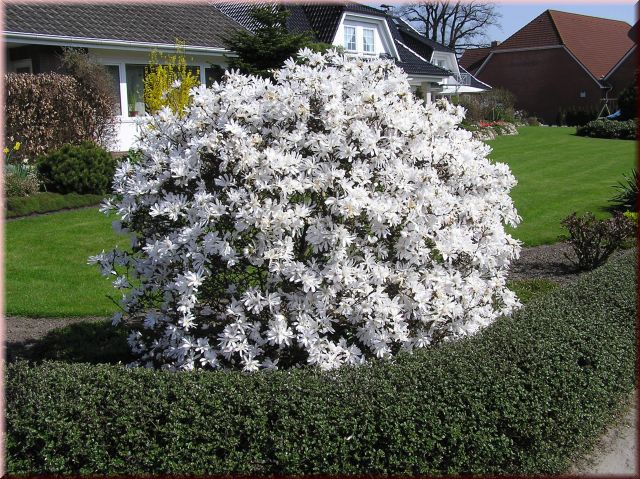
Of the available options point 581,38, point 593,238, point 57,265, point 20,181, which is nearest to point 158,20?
point 20,181

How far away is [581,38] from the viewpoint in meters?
48.1

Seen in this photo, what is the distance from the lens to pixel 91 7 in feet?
61.8

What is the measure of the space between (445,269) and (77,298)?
426 centimetres

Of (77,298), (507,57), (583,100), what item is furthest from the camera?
(507,57)

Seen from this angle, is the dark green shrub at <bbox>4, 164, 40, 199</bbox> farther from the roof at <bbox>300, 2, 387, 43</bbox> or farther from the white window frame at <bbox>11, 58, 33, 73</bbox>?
the roof at <bbox>300, 2, 387, 43</bbox>

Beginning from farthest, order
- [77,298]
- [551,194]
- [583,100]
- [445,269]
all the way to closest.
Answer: [583,100]
[551,194]
[77,298]
[445,269]

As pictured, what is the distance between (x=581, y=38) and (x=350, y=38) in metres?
28.0

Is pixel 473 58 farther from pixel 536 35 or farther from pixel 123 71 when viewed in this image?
pixel 123 71

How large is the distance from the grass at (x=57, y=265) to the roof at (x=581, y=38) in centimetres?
4311

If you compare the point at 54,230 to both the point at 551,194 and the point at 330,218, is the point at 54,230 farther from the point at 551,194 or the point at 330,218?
the point at 551,194

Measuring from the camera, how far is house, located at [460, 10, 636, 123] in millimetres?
45188

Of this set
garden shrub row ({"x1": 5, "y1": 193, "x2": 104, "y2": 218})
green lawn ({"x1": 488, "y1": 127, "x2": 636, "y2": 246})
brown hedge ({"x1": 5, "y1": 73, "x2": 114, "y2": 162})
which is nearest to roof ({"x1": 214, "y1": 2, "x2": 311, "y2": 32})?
brown hedge ({"x1": 5, "y1": 73, "x2": 114, "y2": 162})

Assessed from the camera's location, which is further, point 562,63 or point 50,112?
point 562,63

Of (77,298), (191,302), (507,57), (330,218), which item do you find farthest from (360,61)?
(507,57)
